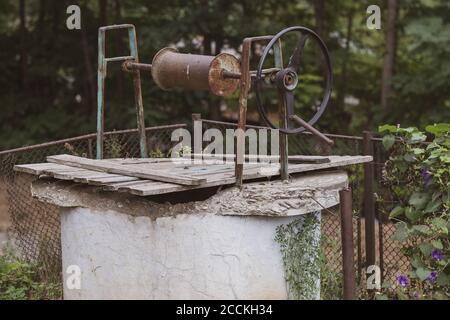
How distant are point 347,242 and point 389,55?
710 centimetres

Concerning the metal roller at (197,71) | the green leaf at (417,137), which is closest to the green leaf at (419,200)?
the green leaf at (417,137)

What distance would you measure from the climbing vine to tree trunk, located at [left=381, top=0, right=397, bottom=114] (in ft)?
20.6

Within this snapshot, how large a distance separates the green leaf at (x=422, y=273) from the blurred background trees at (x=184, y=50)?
538cm

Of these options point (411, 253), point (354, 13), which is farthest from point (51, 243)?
point (354, 13)

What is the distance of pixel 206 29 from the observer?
35.8 feet

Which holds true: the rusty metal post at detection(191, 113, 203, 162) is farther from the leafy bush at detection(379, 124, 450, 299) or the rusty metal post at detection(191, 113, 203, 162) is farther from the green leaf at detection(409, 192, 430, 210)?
the green leaf at detection(409, 192, 430, 210)

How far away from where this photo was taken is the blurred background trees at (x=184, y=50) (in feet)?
35.2

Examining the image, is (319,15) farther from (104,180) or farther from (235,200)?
(104,180)

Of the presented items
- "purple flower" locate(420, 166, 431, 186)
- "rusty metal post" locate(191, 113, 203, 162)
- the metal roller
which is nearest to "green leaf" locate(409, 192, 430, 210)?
"purple flower" locate(420, 166, 431, 186)

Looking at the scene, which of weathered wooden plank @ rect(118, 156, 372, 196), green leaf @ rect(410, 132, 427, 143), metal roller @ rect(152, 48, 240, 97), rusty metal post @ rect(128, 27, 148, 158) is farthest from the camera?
rusty metal post @ rect(128, 27, 148, 158)

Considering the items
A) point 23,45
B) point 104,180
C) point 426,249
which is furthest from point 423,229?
point 23,45

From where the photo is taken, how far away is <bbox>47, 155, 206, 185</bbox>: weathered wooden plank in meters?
4.46

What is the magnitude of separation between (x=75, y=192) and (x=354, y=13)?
29.3ft

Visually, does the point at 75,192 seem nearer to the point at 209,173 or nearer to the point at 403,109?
the point at 209,173
